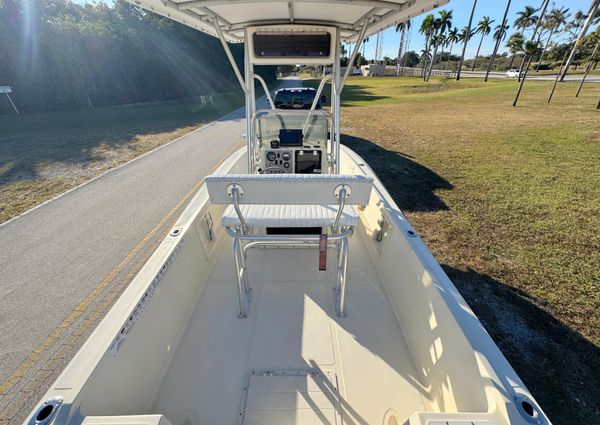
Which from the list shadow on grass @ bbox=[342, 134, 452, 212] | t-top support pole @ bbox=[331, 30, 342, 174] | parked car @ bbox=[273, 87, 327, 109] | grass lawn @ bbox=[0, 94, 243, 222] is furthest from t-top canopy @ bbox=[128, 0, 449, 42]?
parked car @ bbox=[273, 87, 327, 109]

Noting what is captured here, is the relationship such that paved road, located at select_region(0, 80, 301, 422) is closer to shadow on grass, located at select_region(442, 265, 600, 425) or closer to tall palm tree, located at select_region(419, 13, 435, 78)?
shadow on grass, located at select_region(442, 265, 600, 425)

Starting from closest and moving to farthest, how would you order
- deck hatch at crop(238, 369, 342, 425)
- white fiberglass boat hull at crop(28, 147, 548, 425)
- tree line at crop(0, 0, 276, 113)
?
white fiberglass boat hull at crop(28, 147, 548, 425) < deck hatch at crop(238, 369, 342, 425) < tree line at crop(0, 0, 276, 113)

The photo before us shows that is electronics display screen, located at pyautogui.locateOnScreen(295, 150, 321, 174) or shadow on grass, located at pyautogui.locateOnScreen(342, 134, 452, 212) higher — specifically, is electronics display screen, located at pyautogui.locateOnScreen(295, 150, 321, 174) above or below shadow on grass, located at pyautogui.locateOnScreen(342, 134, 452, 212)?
above

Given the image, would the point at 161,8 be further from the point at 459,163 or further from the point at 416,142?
the point at 416,142

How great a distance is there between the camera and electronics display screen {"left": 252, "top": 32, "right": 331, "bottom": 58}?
116 inches

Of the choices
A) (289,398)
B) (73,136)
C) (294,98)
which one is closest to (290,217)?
(289,398)

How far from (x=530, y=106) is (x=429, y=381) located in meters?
17.9

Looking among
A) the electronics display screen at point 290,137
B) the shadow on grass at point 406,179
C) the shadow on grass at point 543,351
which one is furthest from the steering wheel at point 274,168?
the shadow on grass at point 543,351

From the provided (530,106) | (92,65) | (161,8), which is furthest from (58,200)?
(530,106)

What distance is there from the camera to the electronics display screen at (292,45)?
116 inches

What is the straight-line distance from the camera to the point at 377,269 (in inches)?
108

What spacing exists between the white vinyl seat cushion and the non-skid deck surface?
2.66ft

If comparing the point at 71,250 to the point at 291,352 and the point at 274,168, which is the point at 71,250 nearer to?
the point at 274,168

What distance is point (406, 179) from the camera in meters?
5.82
